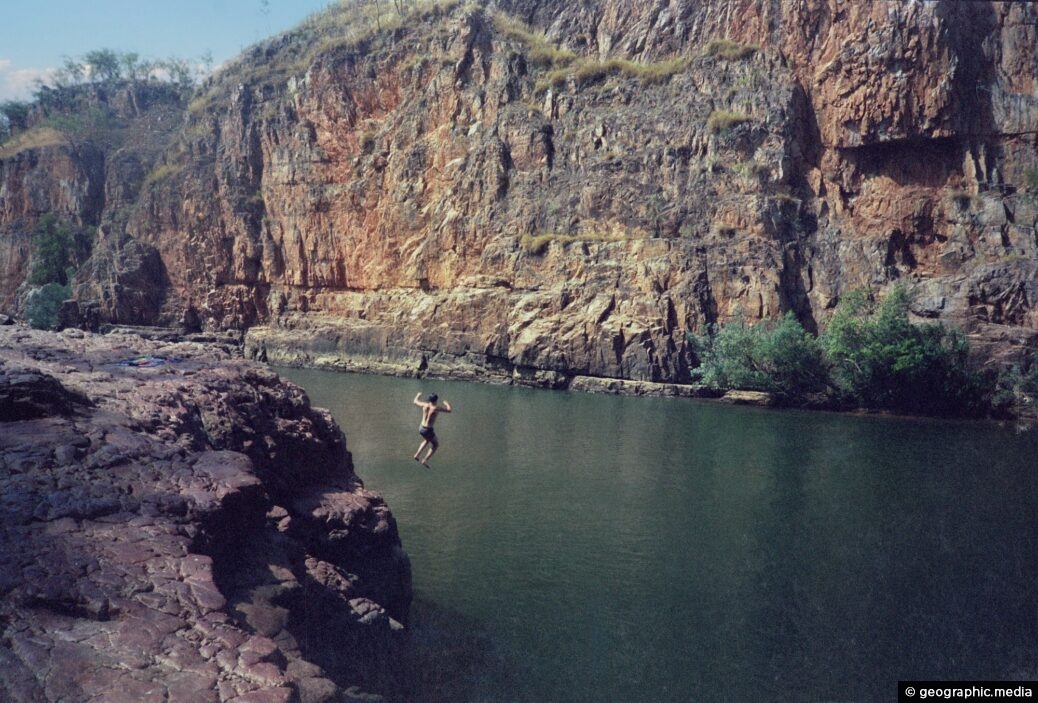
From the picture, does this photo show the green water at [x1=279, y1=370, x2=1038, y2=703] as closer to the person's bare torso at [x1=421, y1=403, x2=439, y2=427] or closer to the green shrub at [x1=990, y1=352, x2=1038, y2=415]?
the person's bare torso at [x1=421, y1=403, x2=439, y2=427]

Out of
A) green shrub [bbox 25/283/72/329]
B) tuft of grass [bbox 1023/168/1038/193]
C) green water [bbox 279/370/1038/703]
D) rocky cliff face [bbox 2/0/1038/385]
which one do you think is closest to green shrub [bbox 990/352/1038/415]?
rocky cliff face [bbox 2/0/1038/385]

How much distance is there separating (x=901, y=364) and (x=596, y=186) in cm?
2443

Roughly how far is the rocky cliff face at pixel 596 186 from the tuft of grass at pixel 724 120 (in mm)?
267

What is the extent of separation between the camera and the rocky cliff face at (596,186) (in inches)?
1868

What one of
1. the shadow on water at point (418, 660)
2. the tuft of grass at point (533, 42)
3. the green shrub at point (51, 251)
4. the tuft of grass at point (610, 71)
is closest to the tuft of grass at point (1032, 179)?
the tuft of grass at point (610, 71)

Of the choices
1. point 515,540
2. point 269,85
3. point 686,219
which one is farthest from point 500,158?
point 515,540

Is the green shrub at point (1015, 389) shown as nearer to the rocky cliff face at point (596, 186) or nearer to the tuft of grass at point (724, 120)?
the rocky cliff face at point (596, 186)

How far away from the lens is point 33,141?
7931cm

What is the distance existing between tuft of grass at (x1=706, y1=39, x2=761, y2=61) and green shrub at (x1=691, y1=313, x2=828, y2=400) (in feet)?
67.7

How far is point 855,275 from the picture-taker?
1908 inches

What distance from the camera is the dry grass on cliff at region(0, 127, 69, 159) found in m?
77.7

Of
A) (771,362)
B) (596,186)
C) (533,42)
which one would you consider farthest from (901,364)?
(533,42)

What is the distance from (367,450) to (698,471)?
1095cm

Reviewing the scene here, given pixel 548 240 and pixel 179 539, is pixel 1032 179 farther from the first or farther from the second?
pixel 179 539
